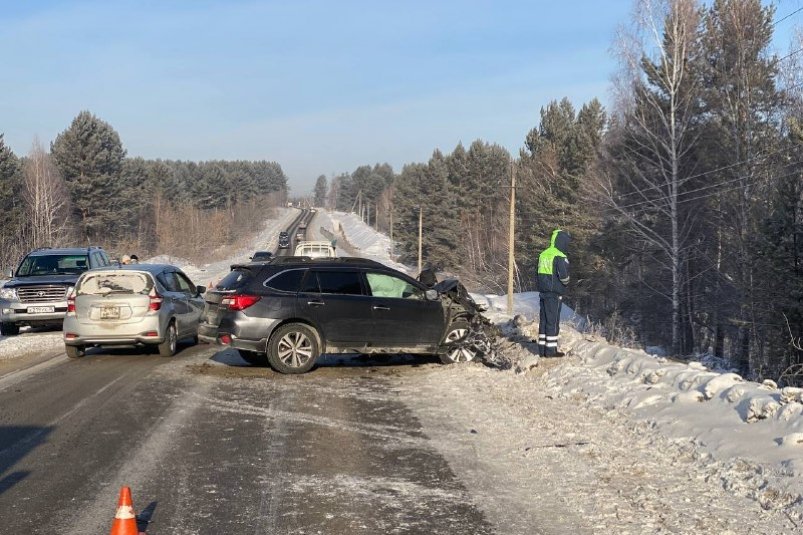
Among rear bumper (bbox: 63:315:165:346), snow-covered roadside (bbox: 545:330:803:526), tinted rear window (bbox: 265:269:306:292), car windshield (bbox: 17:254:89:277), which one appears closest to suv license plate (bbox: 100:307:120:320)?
rear bumper (bbox: 63:315:165:346)

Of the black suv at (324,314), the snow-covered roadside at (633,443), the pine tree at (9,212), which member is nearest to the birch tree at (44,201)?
the pine tree at (9,212)

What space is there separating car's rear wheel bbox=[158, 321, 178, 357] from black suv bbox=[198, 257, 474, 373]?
135cm

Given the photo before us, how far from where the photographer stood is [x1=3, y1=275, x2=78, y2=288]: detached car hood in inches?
651

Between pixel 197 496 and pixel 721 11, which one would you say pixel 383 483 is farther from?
pixel 721 11

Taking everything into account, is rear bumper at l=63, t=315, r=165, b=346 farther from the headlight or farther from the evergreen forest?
the evergreen forest

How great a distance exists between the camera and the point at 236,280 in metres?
12.2

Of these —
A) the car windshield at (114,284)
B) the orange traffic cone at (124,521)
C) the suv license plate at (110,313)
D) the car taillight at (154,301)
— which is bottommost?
the orange traffic cone at (124,521)

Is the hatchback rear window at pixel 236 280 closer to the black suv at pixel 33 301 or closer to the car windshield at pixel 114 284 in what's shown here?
the car windshield at pixel 114 284

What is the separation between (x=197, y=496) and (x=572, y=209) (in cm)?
4445

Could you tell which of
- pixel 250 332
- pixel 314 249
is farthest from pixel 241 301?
pixel 314 249

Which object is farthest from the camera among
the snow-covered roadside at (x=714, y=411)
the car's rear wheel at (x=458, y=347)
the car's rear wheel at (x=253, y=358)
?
the car's rear wheel at (x=253, y=358)

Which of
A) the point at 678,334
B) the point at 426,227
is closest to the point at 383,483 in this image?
the point at 678,334

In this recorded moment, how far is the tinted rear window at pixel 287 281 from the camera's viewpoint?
1164cm

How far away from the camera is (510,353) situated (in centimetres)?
1295
